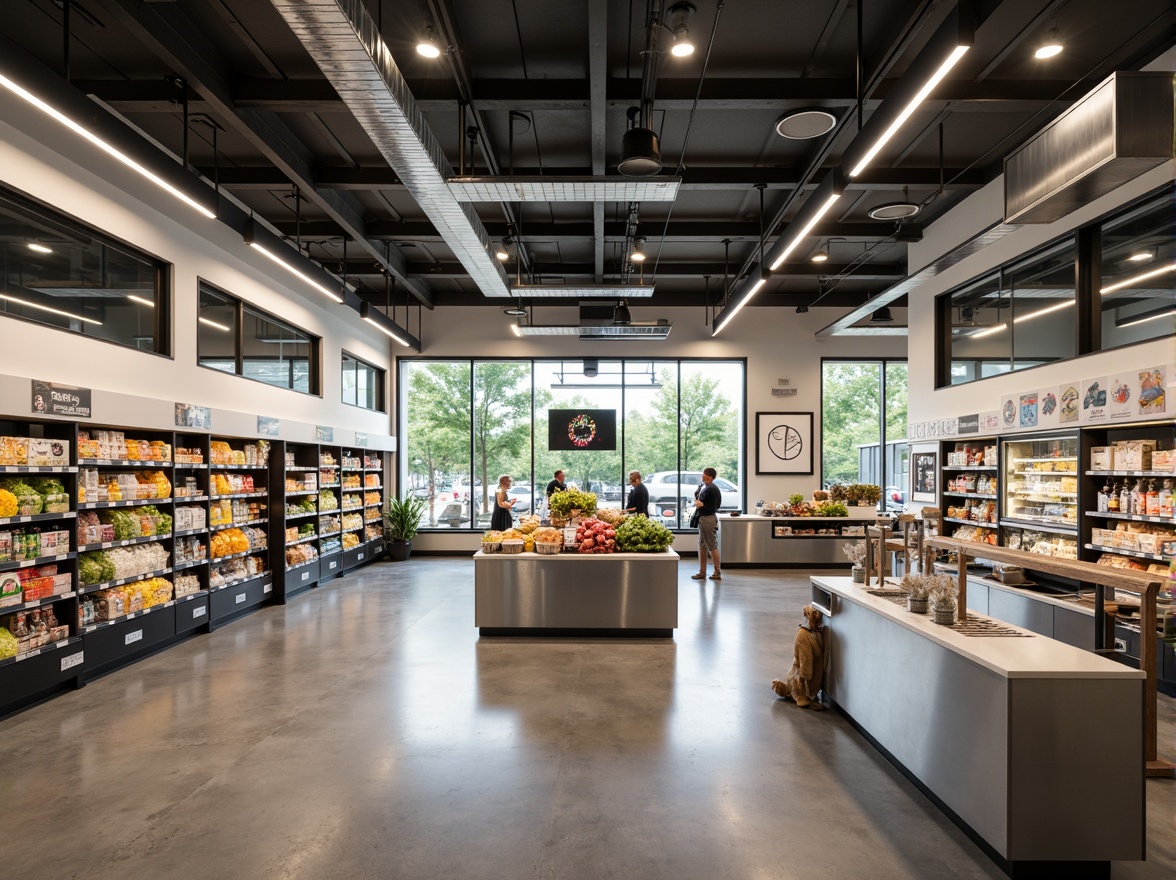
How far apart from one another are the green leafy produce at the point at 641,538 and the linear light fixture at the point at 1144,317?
4.71m

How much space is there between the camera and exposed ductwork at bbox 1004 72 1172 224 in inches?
143

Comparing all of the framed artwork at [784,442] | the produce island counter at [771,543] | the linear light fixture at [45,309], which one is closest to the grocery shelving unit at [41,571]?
the linear light fixture at [45,309]

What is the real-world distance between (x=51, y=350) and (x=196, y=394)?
219 cm

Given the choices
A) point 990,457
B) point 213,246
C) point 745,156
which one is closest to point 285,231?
point 213,246

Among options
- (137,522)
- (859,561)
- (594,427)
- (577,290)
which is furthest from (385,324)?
(859,561)

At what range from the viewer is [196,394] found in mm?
7781

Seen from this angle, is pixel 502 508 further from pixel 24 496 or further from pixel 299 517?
pixel 24 496

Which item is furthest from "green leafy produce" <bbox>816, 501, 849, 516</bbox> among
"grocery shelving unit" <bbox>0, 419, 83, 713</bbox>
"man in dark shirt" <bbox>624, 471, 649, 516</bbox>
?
"grocery shelving unit" <bbox>0, 419, 83, 713</bbox>

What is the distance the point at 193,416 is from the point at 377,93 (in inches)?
174

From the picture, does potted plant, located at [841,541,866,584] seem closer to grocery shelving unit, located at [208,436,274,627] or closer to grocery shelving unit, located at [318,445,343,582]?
grocery shelving unit, located at [208,436,274,627]

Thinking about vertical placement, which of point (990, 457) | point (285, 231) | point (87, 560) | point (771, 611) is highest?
point (285, 231)

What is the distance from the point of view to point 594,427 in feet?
47.4

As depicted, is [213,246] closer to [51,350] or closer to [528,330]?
[51,350]

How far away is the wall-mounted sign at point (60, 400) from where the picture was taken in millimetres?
5176
